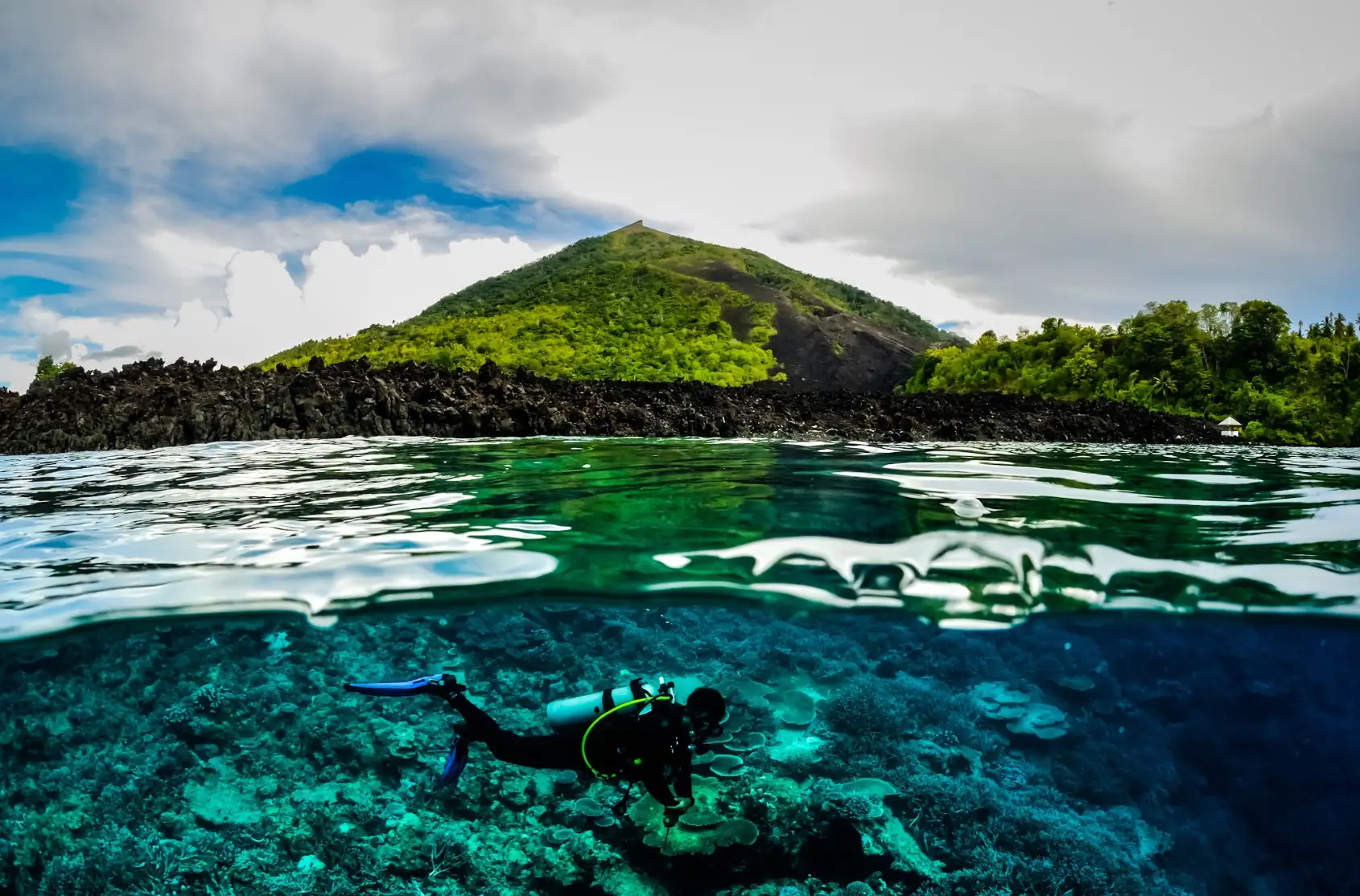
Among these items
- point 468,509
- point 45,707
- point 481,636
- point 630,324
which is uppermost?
point 630,324

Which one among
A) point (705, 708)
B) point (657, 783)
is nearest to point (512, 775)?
point (657, 783)

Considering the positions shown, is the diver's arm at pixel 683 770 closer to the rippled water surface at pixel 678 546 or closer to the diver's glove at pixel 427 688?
the diver's glove at pixel 427 688

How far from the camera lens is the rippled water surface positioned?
762 centimetres

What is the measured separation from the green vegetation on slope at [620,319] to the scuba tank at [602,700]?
40055 millimetres

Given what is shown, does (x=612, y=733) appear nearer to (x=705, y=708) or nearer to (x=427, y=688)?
(x=705, y=708)

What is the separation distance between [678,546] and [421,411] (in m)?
10.2

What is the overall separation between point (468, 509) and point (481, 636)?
13.1 feet

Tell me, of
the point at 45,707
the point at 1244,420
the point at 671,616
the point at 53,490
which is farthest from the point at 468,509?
the point at 1244,420

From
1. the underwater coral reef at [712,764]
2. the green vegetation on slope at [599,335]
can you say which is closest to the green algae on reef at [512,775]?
the underwater coral reef at [712,764]

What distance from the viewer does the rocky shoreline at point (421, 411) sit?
14.8 meters

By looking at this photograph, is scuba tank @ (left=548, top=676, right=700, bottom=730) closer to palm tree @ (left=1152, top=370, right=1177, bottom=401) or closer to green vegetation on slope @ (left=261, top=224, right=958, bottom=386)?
green vegetation on slope @ (left=261, top=224, right=958, bottom=386)

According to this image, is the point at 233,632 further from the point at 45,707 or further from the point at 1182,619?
the point at 1182,619

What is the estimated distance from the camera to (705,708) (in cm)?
512

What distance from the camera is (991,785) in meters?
10.4
